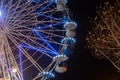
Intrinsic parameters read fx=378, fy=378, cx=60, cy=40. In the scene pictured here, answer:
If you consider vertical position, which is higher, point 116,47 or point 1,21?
point 1,21

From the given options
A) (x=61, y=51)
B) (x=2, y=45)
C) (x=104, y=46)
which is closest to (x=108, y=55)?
(x=104, y=46)

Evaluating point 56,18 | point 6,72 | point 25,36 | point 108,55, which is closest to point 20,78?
point 6,72

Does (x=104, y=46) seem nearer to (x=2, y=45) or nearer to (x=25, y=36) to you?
(x=25, y=36)

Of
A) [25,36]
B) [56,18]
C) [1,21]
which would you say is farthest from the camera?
[56,18]

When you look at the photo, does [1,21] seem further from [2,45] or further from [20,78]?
[20,78]

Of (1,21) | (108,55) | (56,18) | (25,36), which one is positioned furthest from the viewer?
(108,55)

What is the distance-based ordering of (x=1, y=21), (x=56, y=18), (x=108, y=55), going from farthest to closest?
1. (x=108, y=55)
2. (x=56, y=18)
3. (x=1, y=21)

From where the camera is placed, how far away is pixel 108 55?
11602mm

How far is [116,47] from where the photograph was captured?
11.3 meters

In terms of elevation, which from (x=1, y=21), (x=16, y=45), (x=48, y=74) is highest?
(x=1, y=21)

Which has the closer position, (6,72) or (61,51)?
(6,72)

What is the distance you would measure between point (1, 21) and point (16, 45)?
2.80 feet

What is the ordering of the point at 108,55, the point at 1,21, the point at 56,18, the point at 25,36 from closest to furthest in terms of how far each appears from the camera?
the point at 1,21 < the point at 25,36 < the point at 56,18 < the point at 108,55

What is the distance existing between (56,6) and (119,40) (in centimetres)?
211
